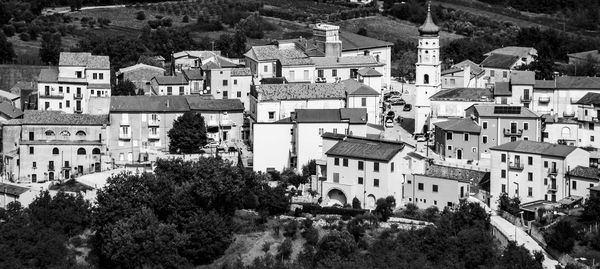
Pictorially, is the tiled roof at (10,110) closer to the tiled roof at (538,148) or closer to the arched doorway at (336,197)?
the arched doorway at (336,197)

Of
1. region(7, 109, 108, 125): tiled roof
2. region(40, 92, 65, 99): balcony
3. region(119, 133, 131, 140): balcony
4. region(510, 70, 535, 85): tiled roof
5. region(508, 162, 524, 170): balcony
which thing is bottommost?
region(508, 162, 524, 170): balcony

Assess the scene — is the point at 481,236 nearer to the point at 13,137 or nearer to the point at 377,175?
the point at 377,175

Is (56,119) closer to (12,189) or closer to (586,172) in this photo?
(12,189)

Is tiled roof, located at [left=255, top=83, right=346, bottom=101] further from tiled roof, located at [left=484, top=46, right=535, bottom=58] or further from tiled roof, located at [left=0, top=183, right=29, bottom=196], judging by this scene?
tiled roof, located at [left=484, top=46, right=535, bottom=58]

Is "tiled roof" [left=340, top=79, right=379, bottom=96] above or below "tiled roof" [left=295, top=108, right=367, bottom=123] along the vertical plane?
above

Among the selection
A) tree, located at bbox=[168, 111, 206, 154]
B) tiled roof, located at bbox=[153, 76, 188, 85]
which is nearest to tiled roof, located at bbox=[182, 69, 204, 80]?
tiled roof, located at bbox=[153, 76, 188, 85]

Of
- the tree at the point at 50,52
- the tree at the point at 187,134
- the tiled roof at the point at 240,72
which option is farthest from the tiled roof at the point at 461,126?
the tree at the point at 50,52
